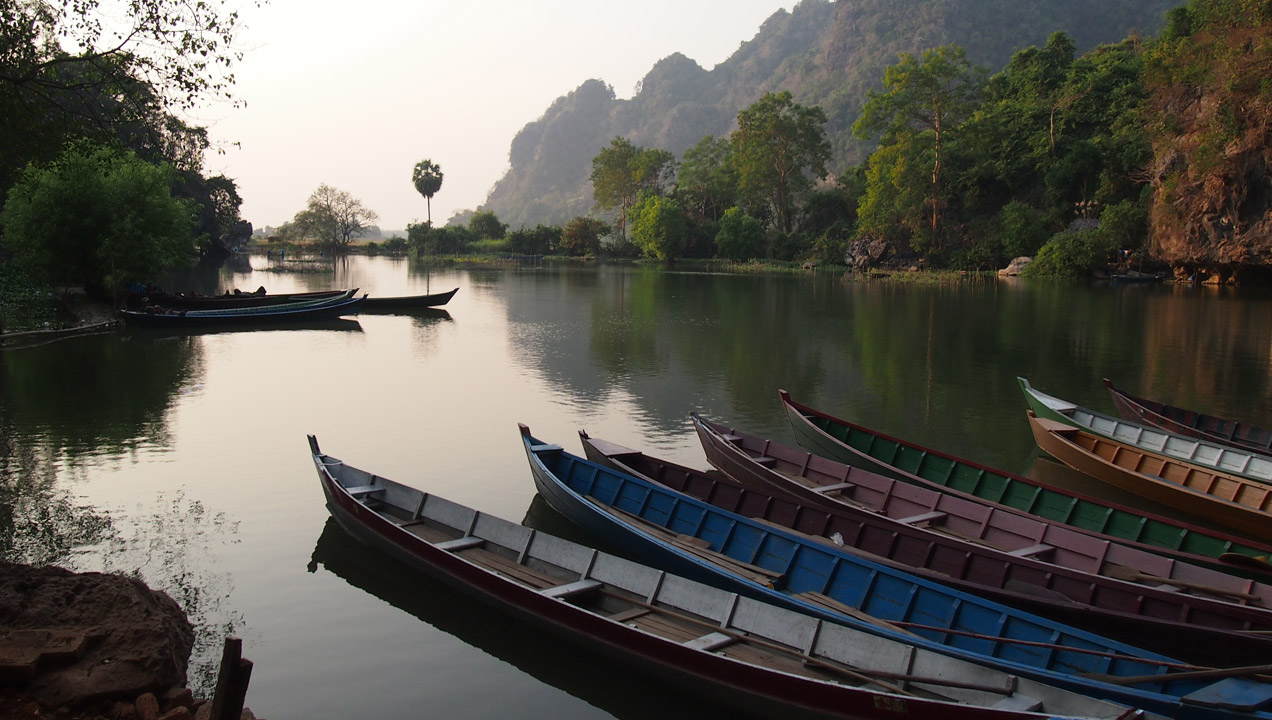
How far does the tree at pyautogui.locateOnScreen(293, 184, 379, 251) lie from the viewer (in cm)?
12394

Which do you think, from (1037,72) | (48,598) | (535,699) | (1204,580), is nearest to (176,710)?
(48,598)

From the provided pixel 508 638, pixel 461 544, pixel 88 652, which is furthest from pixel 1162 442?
pixel 88 652

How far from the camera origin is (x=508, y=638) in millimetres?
9125

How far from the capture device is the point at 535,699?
8086 millimetres

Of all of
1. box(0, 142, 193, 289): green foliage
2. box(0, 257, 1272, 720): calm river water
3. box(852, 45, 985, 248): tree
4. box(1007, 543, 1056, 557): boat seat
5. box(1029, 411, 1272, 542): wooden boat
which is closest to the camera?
box(0, 257, 1272, 720): calm river water

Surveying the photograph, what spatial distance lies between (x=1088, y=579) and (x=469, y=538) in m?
6.66

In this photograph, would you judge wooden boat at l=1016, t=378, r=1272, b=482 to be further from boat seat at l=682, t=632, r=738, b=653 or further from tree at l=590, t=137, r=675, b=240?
tree at l=590, t=137, r=675, b=240

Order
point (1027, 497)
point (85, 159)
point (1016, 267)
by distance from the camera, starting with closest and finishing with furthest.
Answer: point (1027, 497), point (85, 159), point (1016, 267)

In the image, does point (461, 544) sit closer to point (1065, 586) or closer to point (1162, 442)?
point (1065, 586)

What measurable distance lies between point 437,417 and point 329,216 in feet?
377

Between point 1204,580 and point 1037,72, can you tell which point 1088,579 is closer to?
point 1204,580

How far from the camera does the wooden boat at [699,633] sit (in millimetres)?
6363

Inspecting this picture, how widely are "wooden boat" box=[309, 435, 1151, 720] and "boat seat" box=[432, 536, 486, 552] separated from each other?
0.03 meters

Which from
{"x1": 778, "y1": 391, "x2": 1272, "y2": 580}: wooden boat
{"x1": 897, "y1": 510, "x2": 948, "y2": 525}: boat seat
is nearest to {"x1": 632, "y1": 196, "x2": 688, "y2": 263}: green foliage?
{"x1": 778, "y1": 391, "x2": 1272, "y2": 580}: wooden boat
